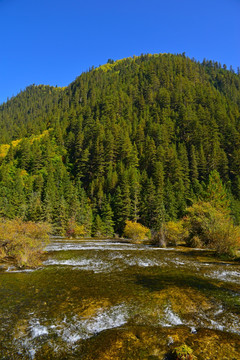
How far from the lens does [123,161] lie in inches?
3553

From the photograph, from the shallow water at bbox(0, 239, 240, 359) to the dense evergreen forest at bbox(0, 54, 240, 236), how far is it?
25.1 m

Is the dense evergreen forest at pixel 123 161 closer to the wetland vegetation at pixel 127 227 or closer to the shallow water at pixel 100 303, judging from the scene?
the wetland vegetation at pixel 127 227

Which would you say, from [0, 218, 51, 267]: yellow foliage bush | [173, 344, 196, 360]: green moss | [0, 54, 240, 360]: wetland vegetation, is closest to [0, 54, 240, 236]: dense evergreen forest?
[0, 54, 240, 360]: wetland vegetation

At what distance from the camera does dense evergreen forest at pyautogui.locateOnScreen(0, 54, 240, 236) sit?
63875mm

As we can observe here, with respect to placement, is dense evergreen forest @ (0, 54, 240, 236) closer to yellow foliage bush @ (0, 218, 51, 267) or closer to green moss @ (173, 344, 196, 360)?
yellow foliage bush @ (0, 218, 51, 267)

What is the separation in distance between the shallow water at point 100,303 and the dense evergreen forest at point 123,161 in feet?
82.4

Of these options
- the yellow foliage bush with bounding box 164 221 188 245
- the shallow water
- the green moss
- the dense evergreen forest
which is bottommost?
the yellow foliage bush with bounding box 164 221 188 245

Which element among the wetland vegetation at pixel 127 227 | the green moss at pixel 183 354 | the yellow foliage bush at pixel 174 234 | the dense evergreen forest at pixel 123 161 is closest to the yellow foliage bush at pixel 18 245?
the wetland vegetation at pixel 127 227

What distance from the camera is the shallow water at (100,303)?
679 cm

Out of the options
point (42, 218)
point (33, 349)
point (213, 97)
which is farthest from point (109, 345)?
point (213, 97)

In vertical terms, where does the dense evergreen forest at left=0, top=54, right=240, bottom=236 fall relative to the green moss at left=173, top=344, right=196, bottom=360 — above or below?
above

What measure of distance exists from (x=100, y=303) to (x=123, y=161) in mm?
82473

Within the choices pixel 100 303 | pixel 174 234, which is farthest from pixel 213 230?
pixel 100 303

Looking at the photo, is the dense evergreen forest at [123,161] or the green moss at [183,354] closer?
the green moss at [183,354]
